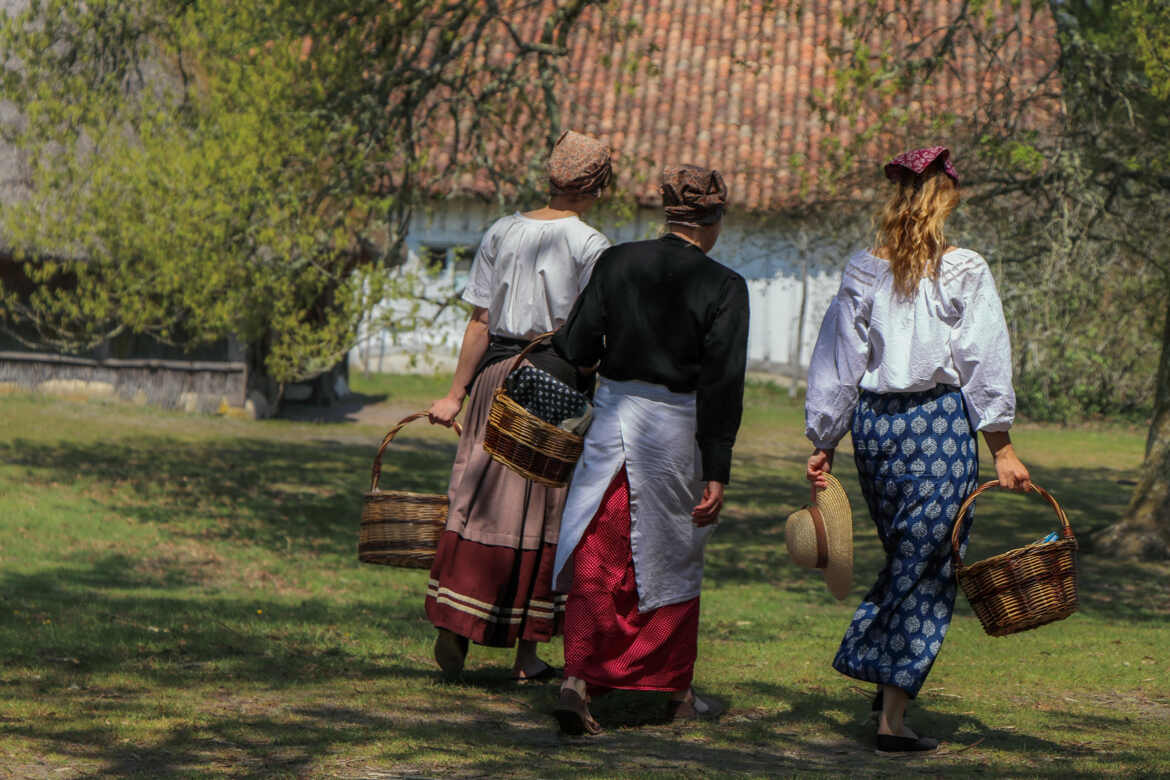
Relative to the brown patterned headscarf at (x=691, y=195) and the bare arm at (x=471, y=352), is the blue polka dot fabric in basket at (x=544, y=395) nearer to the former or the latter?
the bare arm at (x=471, y=352)

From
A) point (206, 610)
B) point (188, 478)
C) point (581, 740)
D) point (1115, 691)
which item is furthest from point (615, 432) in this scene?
point (188, 478)

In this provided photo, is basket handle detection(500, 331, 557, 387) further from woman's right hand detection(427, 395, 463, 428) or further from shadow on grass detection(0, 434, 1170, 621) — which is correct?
shadow on grass detection(0, 434, 1170, 621)

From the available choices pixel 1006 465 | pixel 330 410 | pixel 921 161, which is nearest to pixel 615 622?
pixel 1006 465

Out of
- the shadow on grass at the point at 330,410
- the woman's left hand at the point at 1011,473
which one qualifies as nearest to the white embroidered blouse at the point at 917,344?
the woman's left hand at the point at 1011,473

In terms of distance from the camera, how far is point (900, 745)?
4699 millimetres

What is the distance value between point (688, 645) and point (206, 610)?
3211 mm

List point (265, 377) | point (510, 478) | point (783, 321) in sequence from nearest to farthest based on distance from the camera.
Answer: point (510, 478) < point (265, 377) < point (783, 321)

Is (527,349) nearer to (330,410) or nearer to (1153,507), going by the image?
(1153,507)

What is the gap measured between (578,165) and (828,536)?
5.31ft

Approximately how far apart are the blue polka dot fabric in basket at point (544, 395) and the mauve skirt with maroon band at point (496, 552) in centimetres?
41

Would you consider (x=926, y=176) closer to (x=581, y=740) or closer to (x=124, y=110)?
(x=581, y=740)

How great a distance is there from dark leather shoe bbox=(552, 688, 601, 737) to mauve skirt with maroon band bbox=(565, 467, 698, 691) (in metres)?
0.08

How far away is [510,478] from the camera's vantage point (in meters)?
5.43

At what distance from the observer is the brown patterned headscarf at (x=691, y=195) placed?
5.00 meters
